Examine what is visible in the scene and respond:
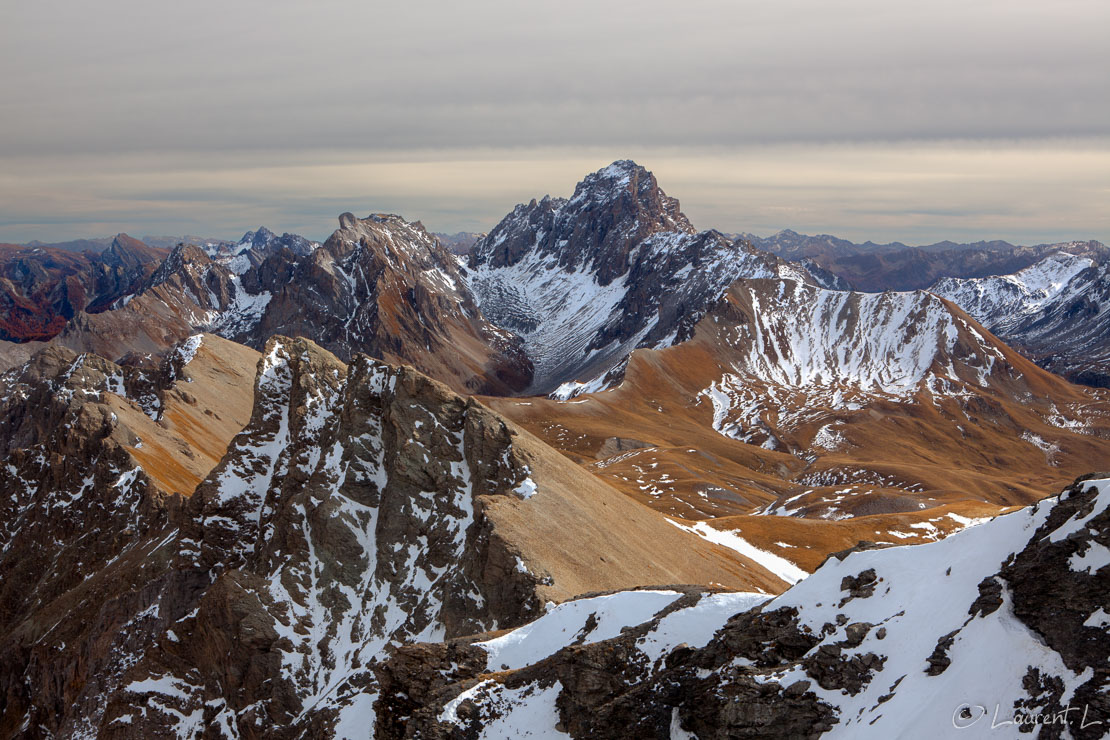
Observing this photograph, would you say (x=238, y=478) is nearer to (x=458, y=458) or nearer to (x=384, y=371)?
(x=384, y=371)

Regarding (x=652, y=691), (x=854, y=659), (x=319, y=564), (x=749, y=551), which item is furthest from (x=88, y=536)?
(x=854, y=659)

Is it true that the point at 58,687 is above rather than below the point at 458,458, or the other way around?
below

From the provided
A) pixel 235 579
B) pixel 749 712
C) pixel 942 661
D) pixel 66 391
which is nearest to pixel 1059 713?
pixel 942 661

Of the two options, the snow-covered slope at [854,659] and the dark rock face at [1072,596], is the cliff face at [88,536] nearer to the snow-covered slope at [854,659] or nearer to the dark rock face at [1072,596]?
the snow-covered slope at [854,659]
